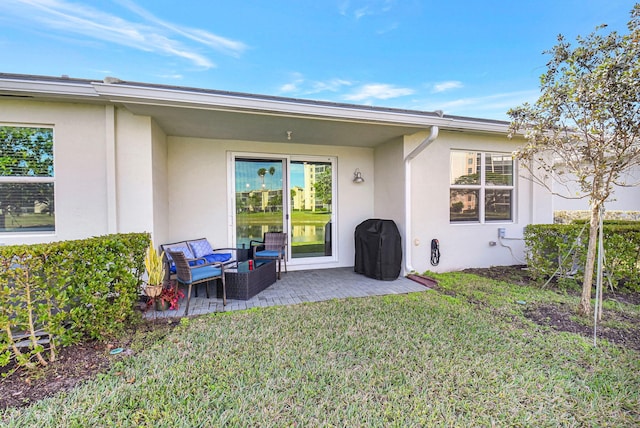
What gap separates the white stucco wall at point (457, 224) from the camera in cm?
567

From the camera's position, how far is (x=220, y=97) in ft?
12.2

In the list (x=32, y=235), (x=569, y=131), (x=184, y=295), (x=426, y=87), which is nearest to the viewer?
(x=569, y=131)

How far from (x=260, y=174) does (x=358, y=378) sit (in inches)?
184

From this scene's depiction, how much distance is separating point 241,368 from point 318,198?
441cm

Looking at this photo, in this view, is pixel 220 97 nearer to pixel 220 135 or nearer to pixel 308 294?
pixel 220 135

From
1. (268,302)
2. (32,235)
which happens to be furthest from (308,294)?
(32,235)

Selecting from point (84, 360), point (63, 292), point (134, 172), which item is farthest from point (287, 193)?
point (84, 360)

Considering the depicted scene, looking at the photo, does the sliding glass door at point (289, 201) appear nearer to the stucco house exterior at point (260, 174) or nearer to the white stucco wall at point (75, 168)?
the stucco house exterior at point (260, 174)

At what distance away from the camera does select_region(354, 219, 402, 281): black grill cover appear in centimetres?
531

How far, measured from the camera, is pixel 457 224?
19.6ft

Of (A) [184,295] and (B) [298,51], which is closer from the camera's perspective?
(A) [184,295]

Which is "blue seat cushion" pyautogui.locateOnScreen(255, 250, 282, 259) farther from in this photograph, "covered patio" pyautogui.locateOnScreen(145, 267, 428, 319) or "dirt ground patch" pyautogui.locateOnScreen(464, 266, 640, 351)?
"dirt ground patch" pyautogui.locateOnScreen(464, 266, 640, 351)

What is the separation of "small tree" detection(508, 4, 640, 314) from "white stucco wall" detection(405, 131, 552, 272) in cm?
196

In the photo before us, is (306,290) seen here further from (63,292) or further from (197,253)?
(63,292)
